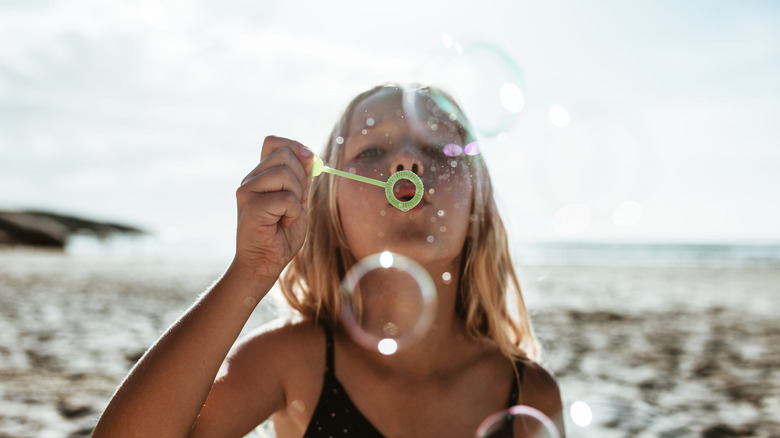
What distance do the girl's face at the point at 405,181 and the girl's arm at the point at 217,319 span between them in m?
0.32

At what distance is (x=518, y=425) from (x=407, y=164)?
85cm

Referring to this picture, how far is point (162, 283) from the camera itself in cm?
974

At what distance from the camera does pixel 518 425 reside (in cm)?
163

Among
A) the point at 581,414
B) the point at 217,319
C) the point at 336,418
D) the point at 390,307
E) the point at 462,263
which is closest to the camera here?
the point at 217,319

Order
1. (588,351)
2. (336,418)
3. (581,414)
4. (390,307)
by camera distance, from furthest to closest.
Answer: (588,351), (581,414), (390,307), (336,418)

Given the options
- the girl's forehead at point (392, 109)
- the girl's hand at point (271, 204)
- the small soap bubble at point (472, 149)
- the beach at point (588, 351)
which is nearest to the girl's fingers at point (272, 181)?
the girl's hand at point (271, 204)

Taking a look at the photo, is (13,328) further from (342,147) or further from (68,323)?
(342,147)

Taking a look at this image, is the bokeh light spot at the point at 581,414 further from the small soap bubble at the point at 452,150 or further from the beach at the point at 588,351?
the small soap bubble at the point at 452,150

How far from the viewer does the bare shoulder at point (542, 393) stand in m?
1.70

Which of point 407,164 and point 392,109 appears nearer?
point 407,164

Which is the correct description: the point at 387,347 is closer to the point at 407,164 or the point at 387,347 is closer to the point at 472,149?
the point at 407,164

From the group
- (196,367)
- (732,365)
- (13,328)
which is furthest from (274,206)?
(13,328)

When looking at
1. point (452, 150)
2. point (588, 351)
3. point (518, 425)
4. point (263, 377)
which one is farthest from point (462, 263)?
point (588, 351)

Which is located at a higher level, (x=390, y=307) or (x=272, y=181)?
(x=272, y=181)
